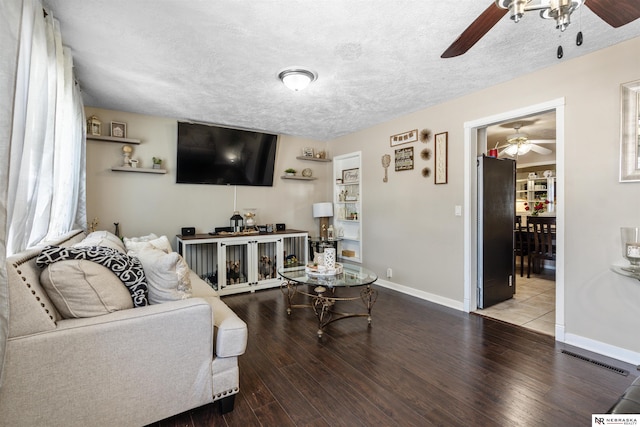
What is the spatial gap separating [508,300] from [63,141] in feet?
16.2

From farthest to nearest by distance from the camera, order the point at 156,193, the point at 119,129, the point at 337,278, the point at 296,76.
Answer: the point at 156,193
the point at 119,129
the point at 337,278
the point at 296,76

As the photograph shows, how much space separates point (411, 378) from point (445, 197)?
7.28 feet

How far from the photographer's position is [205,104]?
11.6 feet

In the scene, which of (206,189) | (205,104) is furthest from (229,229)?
(205,104)

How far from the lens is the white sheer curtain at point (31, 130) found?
1.06 meters

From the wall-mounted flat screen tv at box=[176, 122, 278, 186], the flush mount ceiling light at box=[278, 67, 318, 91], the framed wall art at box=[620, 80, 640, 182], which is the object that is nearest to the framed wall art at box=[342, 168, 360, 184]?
the wall-mounted flat screen tv at box=[176, 122, 278, 186]

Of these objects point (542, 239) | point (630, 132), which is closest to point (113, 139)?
point (630, 132)

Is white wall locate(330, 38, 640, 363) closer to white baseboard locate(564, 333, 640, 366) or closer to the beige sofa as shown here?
white baseboard locate(564, 333, 640, 366)

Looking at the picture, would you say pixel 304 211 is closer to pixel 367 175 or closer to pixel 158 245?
pixel 367 175

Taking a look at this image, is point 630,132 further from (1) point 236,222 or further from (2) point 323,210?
(1) point 236,222

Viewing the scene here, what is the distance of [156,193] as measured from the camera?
4031mm

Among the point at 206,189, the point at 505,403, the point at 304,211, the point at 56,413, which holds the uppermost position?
the point at 206,189

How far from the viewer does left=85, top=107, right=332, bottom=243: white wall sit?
3.68 meters

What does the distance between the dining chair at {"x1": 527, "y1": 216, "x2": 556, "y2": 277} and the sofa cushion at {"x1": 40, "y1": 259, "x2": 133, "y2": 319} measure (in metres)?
5.84
